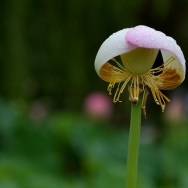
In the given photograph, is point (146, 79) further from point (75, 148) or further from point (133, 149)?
point (75, 148)

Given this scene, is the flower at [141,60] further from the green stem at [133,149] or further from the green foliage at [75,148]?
A: the green foliage at [75,148]

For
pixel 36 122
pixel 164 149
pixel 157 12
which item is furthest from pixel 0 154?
pixel 157 12

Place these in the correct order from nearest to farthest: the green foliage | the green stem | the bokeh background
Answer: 1. the green stem
2. the green foliage
3. the bokeh background

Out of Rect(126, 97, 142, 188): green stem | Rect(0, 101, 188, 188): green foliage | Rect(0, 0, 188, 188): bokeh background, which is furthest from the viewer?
Rect(0, 0, 188, 188): bokeh background

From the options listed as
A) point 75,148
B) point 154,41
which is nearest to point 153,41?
point 154,41

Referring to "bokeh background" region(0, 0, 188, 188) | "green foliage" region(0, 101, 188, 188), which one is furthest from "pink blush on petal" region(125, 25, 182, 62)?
"bokeh background" region(0, 0, 188, 188)

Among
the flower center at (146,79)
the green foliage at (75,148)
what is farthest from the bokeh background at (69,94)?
the flower center at (146,79)

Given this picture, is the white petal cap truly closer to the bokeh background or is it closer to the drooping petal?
the drooping petal

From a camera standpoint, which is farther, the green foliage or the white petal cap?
the green foliage
